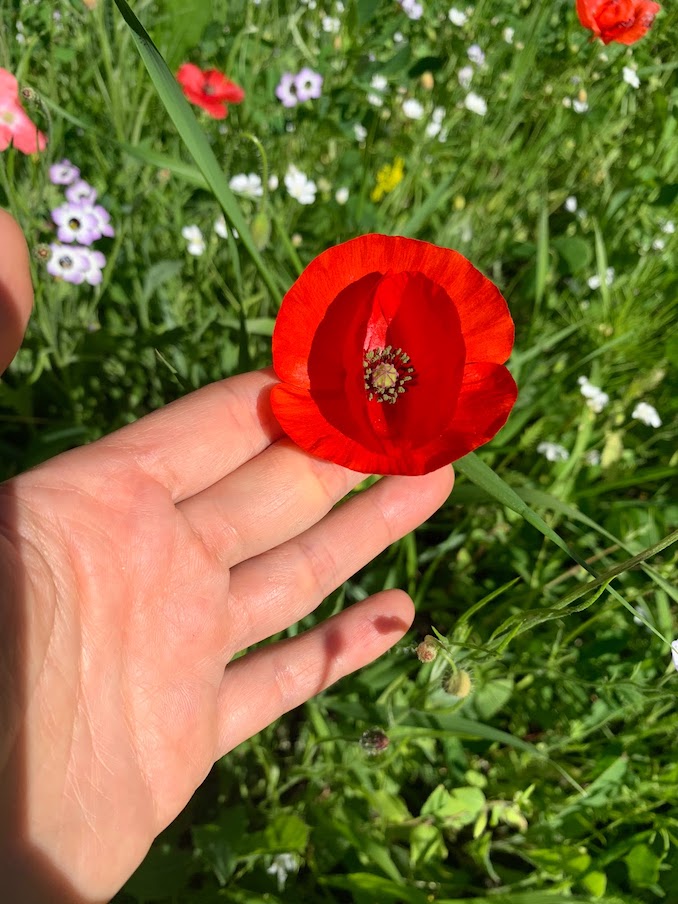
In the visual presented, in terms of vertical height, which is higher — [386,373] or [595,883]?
[386,373]

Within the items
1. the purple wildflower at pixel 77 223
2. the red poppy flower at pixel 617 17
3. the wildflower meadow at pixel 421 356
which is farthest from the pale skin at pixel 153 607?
the red poppy flower at pixel 617 17

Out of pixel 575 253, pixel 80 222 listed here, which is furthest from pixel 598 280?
pixel 80 222

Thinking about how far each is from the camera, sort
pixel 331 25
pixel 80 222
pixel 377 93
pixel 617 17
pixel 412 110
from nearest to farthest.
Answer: pixel 617 17
pixel 80 222
pixel 377 93
pixel 412 110
pixel 331 25

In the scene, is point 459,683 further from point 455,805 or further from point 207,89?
point 207,89

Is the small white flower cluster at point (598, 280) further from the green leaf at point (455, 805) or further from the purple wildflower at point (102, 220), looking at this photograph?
the green leaf at point (455, 805)

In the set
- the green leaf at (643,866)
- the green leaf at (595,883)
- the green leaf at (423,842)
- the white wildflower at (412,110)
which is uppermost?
the white wildflower at (412,110)

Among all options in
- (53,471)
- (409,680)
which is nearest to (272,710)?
(409,680)

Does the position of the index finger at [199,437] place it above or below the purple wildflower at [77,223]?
below
